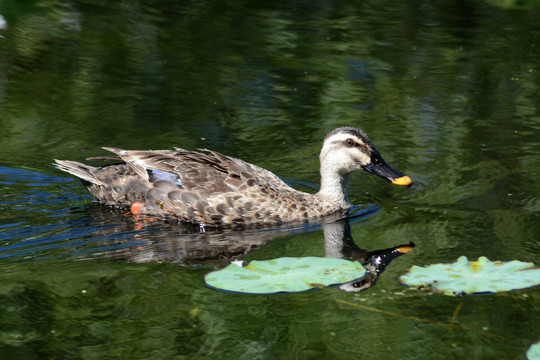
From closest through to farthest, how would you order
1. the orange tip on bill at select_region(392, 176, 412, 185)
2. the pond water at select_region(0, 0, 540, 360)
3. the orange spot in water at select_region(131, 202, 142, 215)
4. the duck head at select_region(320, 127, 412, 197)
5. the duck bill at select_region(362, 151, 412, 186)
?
the pond water at select_region(0, 0, 540, 360) < the orange tip on bill at select_region(392, 176, 412, 185) < the duck bill at select_region(362, 151, 412, 186) < the duck head at select_region(320, 127, 412, 197) < the orange spot in water at select_region(131, 202, 142, 215)

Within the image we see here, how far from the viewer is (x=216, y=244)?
859 centimetres

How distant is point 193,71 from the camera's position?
14602 mm

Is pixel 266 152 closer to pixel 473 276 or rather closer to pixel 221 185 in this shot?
pixel 221 185

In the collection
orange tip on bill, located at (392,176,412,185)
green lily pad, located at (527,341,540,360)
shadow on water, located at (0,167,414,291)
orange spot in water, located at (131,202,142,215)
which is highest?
green lily pad, located at (527,341,540,360)

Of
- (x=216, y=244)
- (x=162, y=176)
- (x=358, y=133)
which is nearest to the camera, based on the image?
(x=216, y=244)

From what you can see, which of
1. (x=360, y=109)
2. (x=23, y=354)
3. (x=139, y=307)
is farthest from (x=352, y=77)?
(x=23, y=354)

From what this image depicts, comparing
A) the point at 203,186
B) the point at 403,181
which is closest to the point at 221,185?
the point at 203,186

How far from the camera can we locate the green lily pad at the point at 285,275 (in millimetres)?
6930

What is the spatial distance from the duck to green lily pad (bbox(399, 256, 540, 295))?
2006 mm

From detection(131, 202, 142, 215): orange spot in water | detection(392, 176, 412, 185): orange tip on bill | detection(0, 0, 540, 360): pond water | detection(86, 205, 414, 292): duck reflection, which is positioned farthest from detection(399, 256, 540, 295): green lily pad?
detection(131, 202, 142, 215): orange spot in water

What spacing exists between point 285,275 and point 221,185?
262 cm

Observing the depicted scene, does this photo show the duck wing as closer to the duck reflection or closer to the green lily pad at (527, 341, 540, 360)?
the duck reflection


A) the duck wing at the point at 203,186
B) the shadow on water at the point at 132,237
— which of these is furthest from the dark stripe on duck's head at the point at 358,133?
the duck wing at the point at 203,186

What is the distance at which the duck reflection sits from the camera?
7.95 metres
